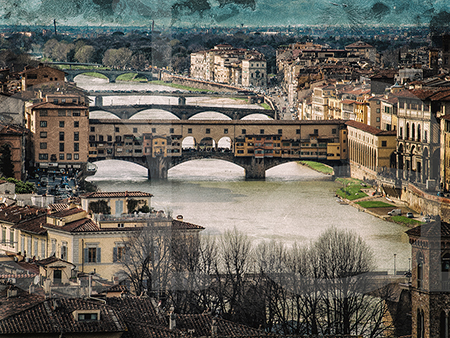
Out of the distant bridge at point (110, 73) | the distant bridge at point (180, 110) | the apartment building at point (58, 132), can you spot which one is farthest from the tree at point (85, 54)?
the apartment building at point (58, 132)

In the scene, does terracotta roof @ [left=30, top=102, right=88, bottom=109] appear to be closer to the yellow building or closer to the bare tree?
the yellow building

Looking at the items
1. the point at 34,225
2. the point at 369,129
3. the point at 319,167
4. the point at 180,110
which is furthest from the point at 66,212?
the point at 180,110

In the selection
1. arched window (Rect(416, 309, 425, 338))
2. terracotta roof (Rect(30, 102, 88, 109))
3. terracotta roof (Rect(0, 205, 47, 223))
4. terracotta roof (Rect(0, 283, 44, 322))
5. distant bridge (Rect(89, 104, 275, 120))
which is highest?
distant bridge (Rect(89, 104, 275, 120))

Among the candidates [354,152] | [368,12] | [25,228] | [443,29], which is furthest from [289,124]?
[25,228]

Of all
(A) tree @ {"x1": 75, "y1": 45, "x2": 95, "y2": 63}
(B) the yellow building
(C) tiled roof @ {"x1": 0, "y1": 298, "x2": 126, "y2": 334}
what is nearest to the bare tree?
(C) tiled roof @ {"x1": 0, "y1": 298, "x2": 126, "y2": 334}

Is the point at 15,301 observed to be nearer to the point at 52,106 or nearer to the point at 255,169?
the point at 52,106

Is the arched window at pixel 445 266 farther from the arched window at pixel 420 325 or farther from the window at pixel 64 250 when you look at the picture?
the window at pixel 64 250
